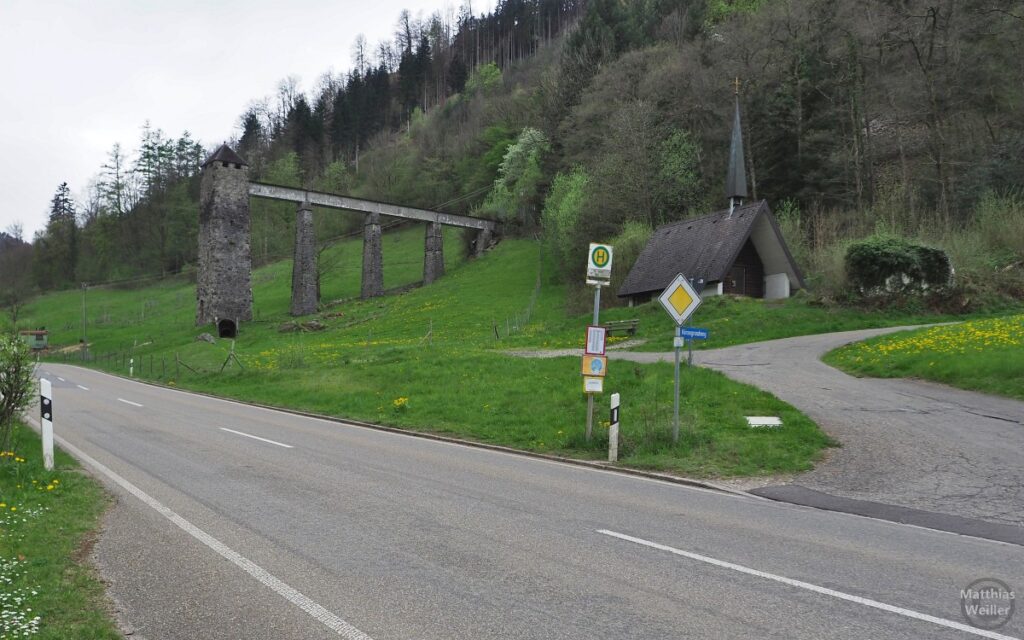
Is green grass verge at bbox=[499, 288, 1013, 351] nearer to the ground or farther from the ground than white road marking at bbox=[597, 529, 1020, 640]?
farther from the ground

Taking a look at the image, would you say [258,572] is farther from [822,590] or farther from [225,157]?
[225,157]

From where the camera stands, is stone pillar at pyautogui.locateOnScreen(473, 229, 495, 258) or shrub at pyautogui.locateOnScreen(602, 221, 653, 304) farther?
stone pillar at pyautogui.locateOnScreen(473, 229, 495, 258)

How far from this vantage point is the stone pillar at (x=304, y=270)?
200ft

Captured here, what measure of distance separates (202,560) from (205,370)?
108ft

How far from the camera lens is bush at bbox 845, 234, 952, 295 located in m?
29.6

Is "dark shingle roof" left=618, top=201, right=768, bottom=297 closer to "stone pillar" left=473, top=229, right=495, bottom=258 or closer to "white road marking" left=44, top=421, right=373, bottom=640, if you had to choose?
"white road marking" left=44, top=421, right=373, bottom=640

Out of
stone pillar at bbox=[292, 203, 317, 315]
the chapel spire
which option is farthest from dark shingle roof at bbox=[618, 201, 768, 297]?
stone pillar at bbox=[292, 203, 317, 315]

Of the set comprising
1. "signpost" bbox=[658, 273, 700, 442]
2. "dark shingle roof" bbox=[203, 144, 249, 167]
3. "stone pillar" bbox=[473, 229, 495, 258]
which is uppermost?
"dark shingle roof" bbox=[203, 144, 249, 167]

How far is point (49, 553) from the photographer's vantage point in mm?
6379

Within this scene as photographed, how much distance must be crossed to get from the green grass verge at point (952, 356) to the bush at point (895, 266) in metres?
6.50

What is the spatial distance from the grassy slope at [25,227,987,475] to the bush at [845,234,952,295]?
1.68m

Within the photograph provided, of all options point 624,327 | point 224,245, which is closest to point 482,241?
point 224,245

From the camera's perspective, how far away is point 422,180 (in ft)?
327

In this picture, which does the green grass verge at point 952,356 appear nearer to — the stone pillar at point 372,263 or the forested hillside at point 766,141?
the forested hillside at point 766,141
